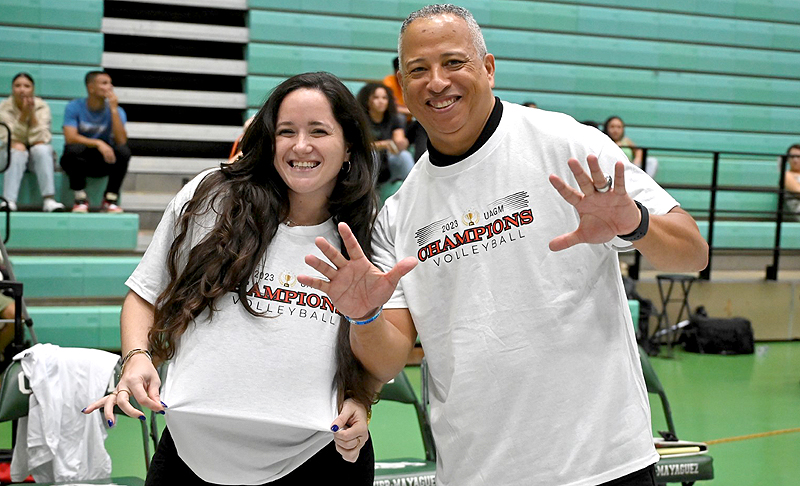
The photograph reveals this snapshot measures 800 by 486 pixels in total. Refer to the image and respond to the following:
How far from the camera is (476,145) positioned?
1.74 m

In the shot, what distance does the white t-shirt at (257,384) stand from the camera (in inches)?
66.7

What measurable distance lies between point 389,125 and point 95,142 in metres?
2.24

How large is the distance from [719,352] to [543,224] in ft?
19.8

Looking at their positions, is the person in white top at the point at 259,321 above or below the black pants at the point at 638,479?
above

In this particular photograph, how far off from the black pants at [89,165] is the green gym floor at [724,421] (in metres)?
2.43

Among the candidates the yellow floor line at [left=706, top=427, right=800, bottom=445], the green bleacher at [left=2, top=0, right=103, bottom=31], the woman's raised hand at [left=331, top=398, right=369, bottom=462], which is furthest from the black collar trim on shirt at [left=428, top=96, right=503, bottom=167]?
→ the green bleacher at [left=2, top=0, right=103, bottom=31]

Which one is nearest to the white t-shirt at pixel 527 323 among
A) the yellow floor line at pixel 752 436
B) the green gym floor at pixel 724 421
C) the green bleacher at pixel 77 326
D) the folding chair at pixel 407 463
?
the folding chair at pixel 407 463

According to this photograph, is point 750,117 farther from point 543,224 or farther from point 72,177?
point 543,224

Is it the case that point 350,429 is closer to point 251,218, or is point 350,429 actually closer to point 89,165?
point 251,218

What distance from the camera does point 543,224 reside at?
167 cm

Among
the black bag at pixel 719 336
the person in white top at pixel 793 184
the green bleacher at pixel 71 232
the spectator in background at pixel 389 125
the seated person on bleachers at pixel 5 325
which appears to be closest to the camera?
the seated person on bleachers at pixel 5 325

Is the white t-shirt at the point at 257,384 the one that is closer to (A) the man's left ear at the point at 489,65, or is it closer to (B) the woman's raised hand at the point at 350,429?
(B) the woman's raised hand at the point at 350,429

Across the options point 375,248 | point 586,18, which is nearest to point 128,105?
point 586,18

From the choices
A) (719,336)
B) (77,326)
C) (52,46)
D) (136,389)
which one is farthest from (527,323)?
(52,46)
